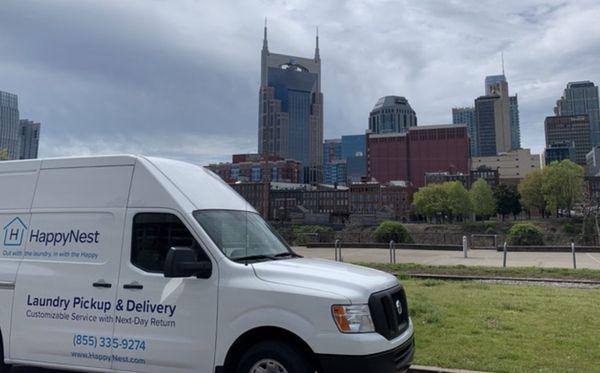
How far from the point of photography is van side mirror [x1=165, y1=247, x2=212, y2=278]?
4.89m

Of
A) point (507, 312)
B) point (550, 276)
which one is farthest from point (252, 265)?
point (550, 276)

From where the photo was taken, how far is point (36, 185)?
6.46 m

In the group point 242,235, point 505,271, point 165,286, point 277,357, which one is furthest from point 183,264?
point 505,271

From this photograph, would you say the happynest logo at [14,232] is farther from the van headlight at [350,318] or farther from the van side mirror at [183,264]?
the van headlight at [350,318]

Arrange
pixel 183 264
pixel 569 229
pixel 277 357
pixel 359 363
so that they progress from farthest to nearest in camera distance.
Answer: pixel 569 229 < pixel 183 264 < pixel 277 357 < pixel 359 363

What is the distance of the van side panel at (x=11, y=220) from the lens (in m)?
6.05

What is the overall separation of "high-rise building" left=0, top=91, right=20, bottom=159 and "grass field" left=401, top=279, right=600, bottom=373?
73.8ft

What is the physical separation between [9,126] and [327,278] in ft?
92.7

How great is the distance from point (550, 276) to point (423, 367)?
12.7m

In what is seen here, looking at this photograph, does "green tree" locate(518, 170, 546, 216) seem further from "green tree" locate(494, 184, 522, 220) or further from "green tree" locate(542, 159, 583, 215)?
"green tree" locate(494, 184, 522, 220)

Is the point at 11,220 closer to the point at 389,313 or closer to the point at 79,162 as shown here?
the point at 79,162

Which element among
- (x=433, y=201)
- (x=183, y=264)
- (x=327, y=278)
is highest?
(x=433, y=201)

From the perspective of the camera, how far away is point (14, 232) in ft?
21.0

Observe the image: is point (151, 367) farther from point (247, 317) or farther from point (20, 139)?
point (20, 139)
